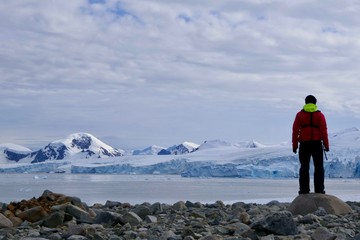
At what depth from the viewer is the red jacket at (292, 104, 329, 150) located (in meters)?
7.39

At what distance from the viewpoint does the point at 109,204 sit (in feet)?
32.2

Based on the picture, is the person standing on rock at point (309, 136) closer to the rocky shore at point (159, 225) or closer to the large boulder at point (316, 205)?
the large boulder at point (316, 205)

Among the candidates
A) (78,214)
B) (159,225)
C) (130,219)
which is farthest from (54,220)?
(159,225)

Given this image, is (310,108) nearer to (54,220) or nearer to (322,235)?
(322,235)

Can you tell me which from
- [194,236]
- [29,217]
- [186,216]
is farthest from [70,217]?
[194,236]

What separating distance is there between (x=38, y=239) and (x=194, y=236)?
1206mm

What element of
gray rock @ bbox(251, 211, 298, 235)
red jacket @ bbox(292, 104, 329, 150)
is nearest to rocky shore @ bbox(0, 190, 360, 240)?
gray rock @ bbox(251, 211, 298, 235)

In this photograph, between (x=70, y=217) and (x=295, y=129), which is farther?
(x=295, y=129)

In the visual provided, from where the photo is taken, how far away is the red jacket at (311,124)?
24.3 ft

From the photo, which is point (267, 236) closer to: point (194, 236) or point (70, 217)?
point (194, 236)

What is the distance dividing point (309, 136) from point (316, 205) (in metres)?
0.87

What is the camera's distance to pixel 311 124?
7398mm

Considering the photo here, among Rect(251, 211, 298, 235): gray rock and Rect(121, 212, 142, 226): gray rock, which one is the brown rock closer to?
Rect(121, 212, 142, 226): gray rock

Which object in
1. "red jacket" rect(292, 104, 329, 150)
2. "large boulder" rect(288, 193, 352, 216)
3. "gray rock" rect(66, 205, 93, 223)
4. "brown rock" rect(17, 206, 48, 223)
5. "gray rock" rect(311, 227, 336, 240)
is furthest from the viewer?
"red jacket" rect(292, 104, 329, 150)
